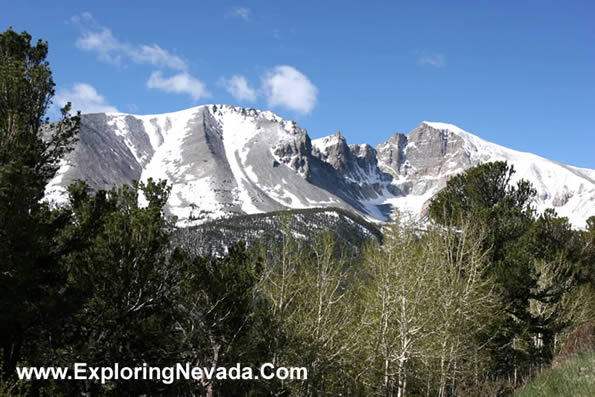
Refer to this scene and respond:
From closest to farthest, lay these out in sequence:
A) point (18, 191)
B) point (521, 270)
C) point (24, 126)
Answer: point (18, 191)
point (24, 126)
point (521, 270)

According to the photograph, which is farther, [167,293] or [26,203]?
[167,293]

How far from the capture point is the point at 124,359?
16484 millimetres

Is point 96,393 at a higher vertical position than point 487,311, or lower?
lower

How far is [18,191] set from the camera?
13.4 meters

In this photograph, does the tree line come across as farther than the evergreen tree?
Yes

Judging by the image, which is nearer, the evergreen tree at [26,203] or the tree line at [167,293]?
the evergreen tree at [26,203]

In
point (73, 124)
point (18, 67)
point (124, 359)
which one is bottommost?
point (124, 359)

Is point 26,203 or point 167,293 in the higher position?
point 26,203

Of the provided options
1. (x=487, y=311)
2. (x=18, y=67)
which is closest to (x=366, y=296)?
(x=487, y=311)

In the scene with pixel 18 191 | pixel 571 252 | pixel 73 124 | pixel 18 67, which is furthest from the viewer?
pixel 571 252

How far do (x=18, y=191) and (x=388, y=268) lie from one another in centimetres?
1316

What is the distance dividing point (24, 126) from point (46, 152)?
80.2 inches

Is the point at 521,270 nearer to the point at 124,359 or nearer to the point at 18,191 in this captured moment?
the point at 124,359

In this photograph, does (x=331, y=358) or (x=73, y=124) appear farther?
(x=73, y=124)
